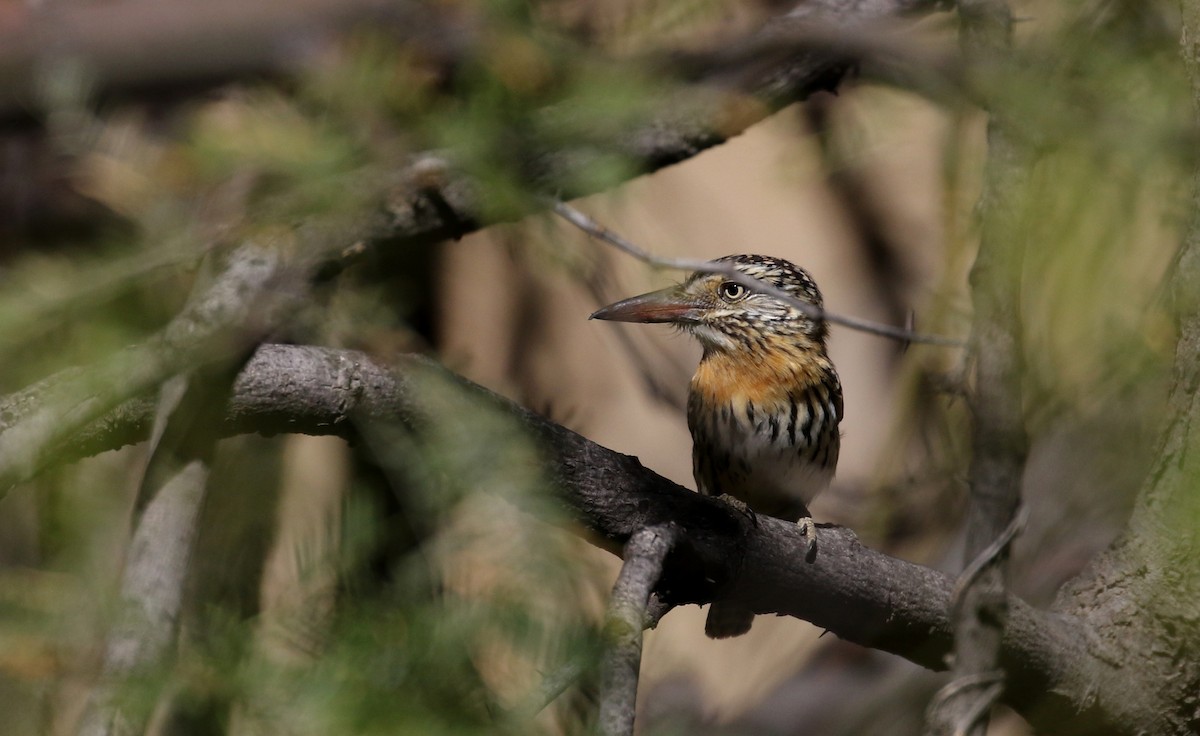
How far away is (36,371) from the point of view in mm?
1254

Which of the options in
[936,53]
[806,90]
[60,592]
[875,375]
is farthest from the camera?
[875,375]

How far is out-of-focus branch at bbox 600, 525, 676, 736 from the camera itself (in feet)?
4.18

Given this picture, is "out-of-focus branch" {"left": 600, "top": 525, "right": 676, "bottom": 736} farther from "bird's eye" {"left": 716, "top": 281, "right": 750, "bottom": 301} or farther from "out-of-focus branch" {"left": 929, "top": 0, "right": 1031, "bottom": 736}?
"bird's eye" {"left": 716, "top": 281, "right": 750, "bottom": 301}

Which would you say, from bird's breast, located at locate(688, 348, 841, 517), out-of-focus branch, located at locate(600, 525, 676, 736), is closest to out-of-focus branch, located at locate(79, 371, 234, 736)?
out-of-focus branch, located at locate(600, 525, 676, 736)

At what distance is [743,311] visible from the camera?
3.54m

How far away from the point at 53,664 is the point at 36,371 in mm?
334

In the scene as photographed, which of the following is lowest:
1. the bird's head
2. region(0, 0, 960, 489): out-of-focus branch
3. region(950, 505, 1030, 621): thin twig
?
the bird's head

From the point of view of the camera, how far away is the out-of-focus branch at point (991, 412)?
196 cm

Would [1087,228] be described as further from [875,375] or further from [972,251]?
[875,375]

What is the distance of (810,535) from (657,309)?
3.59 feet

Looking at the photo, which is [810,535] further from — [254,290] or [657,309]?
[254,290]

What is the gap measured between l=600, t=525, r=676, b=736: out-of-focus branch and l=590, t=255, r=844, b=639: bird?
1614mm

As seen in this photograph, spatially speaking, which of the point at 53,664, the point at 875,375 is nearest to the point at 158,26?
the point at 53,664

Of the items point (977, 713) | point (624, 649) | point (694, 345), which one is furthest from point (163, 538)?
point (694, 345)
